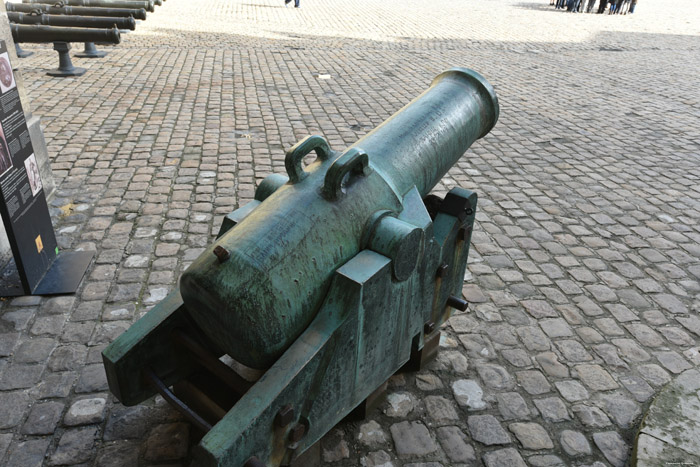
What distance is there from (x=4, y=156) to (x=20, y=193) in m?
0.28

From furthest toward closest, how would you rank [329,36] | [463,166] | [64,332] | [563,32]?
[563,32] → [329,36] → [463,166] → [64,332]

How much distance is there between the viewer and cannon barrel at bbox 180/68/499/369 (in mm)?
2053

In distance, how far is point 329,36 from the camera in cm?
1555

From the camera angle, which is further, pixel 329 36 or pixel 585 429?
pixel 329 36

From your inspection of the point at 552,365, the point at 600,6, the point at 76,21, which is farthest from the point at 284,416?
the point at 600,6

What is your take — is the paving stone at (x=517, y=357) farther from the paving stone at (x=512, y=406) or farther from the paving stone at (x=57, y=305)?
the paving stone at (x=57, y=305)

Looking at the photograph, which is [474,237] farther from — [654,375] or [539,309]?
[654,375]

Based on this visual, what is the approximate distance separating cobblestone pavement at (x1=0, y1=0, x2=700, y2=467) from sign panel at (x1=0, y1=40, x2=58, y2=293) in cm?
30

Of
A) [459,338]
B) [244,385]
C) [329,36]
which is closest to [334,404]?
[244,385]

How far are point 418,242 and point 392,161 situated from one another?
482mm

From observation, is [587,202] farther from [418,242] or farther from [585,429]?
[418,242]

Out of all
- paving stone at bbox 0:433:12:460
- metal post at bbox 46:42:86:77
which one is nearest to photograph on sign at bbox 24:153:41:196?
paving stone at bbox 0:433:12:460

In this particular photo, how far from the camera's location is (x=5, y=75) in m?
3.57

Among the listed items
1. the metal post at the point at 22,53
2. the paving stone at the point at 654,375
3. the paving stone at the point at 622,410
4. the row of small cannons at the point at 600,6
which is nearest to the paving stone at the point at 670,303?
the paving stone at the point at 654,375
